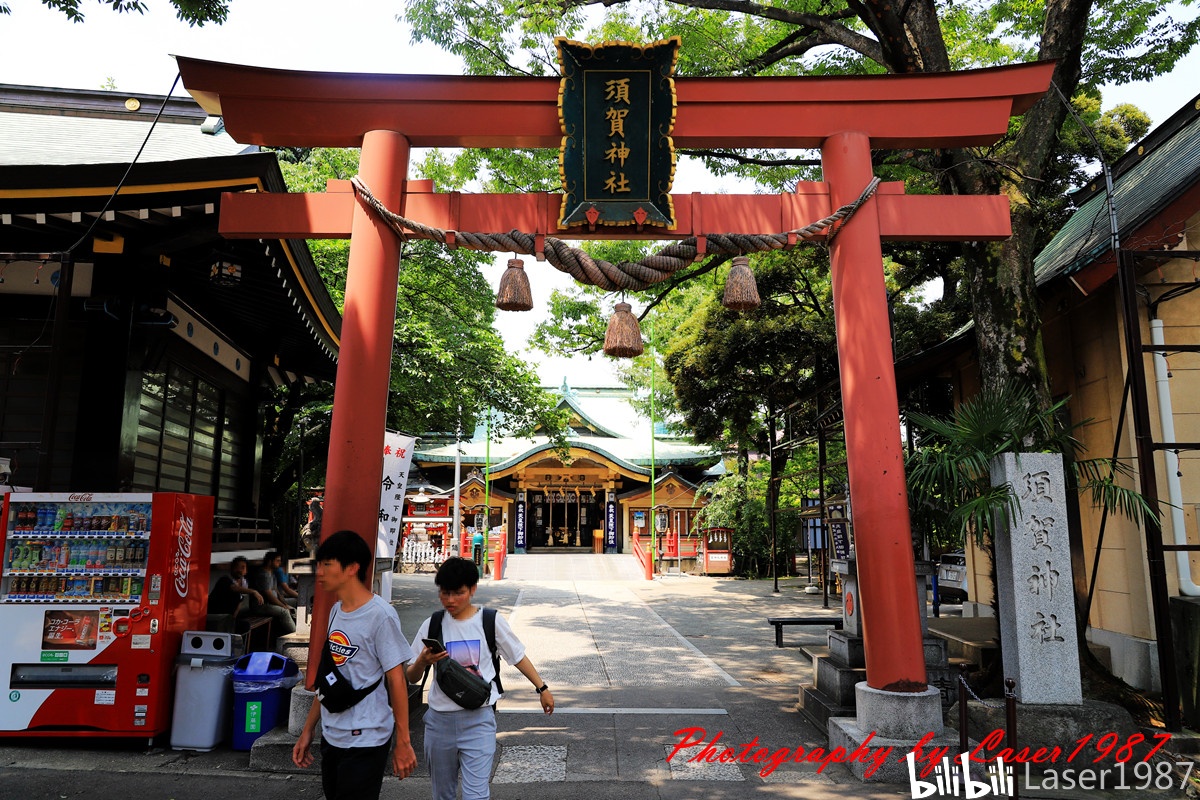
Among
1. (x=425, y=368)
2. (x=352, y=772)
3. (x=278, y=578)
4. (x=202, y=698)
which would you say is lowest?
(x=202, y=698)

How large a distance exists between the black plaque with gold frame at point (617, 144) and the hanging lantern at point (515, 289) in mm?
534

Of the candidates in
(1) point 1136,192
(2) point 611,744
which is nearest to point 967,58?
(1) point 1136,192

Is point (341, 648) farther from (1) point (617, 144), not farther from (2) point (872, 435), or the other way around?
(1) point (617, 144)

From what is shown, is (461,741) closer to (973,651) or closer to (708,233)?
(708,233)

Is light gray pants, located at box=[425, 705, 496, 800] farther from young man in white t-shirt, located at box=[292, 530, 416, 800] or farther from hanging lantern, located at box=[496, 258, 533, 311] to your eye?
hanging lantern, located at box=[496, 258, 533, 311]

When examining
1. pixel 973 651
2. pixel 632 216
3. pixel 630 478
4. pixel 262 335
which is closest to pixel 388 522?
pixel 262 335

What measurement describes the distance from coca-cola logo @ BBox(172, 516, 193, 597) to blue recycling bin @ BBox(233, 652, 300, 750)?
0.85 metres

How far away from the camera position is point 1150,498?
6121 millimetres

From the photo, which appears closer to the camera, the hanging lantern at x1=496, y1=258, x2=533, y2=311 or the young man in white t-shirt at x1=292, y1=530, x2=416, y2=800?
the young man in white t-shirt at x1=292, y1=530, x2=416, y2=800

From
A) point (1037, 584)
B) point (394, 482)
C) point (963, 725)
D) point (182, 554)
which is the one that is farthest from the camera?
point (394, 482)

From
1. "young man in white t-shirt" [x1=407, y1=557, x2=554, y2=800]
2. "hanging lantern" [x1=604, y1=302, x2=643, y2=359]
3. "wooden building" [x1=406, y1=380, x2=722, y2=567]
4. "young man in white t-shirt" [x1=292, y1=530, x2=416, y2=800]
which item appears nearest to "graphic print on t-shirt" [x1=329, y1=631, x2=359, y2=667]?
"young man in white t-shirt" [x1=292, y1=530, x2=416, y2=800]

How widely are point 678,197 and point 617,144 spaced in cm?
69

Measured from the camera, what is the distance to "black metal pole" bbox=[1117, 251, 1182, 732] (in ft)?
19.5

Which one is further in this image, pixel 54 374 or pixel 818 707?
pixel 818 707
